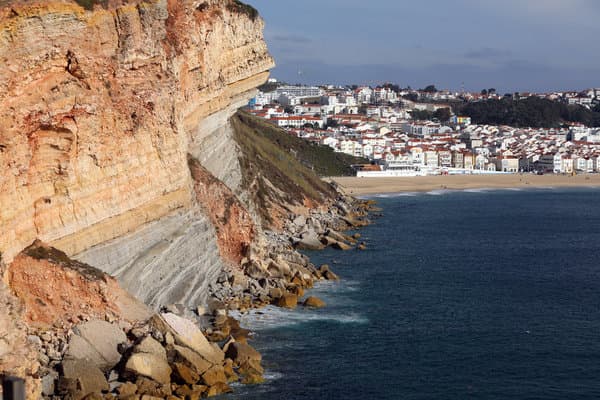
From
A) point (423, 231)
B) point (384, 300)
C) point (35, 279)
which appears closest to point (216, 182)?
point (384, 300)

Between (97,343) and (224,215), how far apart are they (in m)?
13.8

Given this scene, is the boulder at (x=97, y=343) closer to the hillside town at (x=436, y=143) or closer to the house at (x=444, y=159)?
the hillside town at (x=436, y=143)

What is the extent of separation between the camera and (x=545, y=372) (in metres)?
23.0

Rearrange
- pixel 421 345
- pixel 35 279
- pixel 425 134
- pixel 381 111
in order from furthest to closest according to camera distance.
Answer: pixel 381 111
pixel 425 134
pixel 421 345
pixel 35 279

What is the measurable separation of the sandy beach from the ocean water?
1417 inches

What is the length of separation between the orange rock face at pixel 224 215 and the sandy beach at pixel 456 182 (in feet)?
150

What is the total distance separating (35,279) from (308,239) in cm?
2537

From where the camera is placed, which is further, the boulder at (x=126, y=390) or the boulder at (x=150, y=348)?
the boulder at (x=150, y=348)

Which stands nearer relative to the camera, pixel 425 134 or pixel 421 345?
pixel 421 345

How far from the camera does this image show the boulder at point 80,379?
1942cm

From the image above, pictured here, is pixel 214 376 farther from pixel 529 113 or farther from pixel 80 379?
pixel 529 113

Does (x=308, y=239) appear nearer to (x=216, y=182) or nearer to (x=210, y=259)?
(x=216, y=182)

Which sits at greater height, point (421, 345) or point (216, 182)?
point (216, 182)

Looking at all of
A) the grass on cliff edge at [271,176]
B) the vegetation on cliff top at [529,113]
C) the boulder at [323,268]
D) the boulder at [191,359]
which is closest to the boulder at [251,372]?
the boulder at [191,359]
